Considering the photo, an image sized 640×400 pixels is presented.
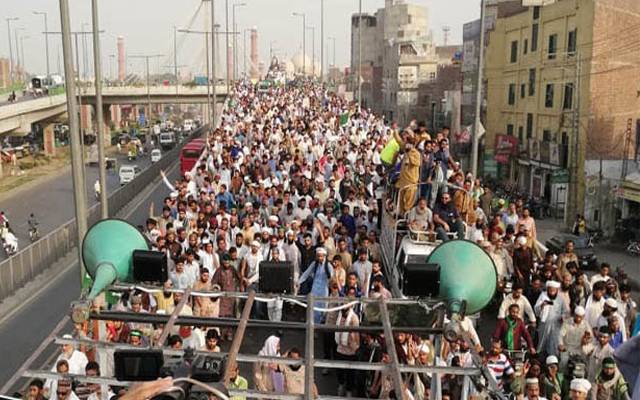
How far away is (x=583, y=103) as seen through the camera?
33219 millimetres

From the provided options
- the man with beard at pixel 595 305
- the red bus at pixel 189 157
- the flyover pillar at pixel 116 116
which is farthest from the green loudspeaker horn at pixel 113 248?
the flyover pillar at pixel 116 116

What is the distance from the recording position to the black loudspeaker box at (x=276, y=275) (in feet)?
17.1

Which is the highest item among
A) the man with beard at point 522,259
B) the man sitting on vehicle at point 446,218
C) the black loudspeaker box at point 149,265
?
the black loudspeaker box at point 149,265

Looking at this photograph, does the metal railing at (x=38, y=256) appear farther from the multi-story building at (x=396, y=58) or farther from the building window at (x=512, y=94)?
the multi-story building at (x=396, y=58)

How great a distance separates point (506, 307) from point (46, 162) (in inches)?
2471

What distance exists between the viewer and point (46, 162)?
214 feet

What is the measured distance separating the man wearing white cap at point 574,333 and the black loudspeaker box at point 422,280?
4.09 meters

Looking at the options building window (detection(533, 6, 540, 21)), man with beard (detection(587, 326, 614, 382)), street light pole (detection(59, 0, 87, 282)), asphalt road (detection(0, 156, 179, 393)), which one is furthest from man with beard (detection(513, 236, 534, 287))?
building window (detection(533, 6, 540, 21))

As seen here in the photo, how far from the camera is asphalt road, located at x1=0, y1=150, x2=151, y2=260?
32344 millimetres

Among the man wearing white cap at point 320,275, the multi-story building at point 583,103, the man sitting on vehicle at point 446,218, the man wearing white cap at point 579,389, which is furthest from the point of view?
the multi-story building at point 583,103

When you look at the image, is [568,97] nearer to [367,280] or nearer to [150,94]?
[367,280]

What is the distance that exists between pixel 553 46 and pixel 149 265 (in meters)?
34.6

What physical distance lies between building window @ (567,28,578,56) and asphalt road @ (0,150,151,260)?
79.1 ft

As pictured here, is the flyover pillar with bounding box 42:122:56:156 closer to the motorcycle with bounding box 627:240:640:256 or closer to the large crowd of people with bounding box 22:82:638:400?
the motorcycle with bounding box 627:240:640:256
